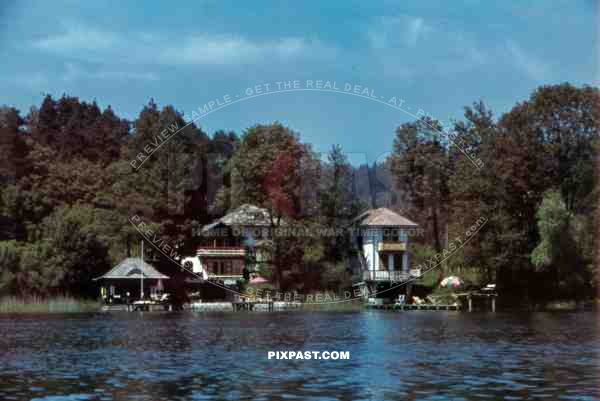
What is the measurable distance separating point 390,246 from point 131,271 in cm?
2172

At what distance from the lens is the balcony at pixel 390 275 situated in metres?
83.5

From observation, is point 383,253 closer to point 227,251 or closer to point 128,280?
point 227,251

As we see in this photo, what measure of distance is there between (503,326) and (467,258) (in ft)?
70.2

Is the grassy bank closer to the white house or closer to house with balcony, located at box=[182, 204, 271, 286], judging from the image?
house with balcony, located at box=[182, 204, 271, 286]

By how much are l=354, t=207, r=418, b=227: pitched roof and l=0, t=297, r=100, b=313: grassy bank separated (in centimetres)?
2257

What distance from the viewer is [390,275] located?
83.8m

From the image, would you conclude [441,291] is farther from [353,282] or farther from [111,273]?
[111,273]

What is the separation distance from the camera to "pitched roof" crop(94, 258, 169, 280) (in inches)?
2977

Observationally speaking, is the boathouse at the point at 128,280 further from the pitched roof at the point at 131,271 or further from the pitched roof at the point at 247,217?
the pitched roof at the point at 247,217

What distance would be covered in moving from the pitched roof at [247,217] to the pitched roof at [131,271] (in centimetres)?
666

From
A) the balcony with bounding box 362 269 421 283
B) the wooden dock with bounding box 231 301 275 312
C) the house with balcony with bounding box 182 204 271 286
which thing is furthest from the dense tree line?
the house with balcony with bounding box 182 204 271 286

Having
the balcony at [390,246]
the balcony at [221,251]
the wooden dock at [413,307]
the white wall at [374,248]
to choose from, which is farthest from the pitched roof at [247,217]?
the balcony at [390,246]

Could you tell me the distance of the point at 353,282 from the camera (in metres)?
82.1

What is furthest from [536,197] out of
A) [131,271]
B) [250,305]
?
[131,271]
